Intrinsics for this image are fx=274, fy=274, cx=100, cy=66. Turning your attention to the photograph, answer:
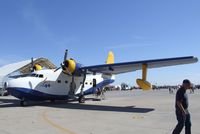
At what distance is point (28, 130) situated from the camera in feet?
33.8

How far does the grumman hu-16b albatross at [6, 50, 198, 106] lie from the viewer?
64.8ft

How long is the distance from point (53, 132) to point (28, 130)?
1.18 meters

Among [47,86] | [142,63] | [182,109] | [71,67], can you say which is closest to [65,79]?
[47,86]

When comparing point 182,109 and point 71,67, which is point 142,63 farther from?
point 182,109

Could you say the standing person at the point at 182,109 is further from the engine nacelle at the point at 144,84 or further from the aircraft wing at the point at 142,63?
the engine nacelle at the point at 144,84

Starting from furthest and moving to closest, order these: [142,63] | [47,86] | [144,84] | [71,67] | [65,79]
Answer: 1. [65,79]
2. [47,86]
3. [71,67]
4. [142,63]
5. [144,84]

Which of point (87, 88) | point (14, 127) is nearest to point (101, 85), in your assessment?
point (87, 88)

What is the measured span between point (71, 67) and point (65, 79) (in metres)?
2.66

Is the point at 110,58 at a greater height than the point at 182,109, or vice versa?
the point at 110,58

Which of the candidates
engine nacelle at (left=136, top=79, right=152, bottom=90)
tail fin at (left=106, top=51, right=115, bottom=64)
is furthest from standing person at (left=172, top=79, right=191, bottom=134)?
tail fin at (left=106, top=51, right=115, bottom=64)

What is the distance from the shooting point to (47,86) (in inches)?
904

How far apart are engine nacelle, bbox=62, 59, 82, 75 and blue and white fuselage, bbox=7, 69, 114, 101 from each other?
4.97 feet

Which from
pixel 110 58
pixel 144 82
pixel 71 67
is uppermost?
pixel 110 58

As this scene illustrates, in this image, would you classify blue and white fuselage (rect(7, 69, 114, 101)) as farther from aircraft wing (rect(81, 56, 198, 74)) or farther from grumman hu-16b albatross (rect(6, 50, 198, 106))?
aircraft wing (rect(81, 56, 198, 74))
